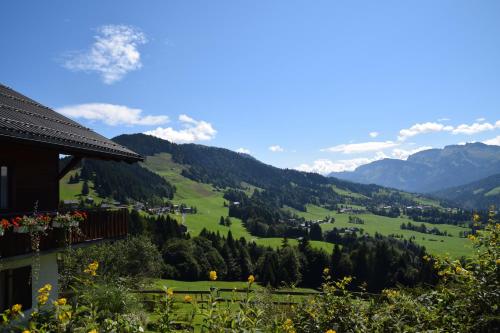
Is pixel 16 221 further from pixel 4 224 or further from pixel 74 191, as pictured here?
pixel 74 191

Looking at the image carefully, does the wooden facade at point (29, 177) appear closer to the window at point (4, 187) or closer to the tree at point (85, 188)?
the window at point (4, 187)

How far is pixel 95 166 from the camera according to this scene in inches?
6570

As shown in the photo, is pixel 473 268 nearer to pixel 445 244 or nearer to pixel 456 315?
pixel 456 315

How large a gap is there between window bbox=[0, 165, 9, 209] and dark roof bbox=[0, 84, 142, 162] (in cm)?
160

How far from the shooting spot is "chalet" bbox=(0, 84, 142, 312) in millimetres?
10016

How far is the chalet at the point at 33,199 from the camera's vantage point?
394 inches

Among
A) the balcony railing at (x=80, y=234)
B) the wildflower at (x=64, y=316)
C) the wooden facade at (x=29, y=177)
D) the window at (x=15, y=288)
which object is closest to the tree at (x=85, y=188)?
the balcony railing at (x=80, y=234)

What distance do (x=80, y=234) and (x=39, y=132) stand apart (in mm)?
3008

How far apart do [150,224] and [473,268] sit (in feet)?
337

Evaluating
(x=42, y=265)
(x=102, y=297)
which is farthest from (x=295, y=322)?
(x=42, y=265)

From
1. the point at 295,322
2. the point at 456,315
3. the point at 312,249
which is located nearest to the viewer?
the point at 456,315

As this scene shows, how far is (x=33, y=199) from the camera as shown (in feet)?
41.3

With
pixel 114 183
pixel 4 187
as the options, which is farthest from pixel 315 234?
pixel 4 187

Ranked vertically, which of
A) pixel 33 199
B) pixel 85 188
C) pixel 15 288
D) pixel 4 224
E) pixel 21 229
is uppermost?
pixel 85 188
